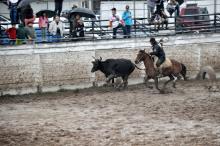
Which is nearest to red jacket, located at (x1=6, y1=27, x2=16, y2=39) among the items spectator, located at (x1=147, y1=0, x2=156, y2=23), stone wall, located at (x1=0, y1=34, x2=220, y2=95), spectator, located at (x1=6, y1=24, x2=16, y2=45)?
spectator, located at (x1=6, y1=24, x2=16, y2=45)

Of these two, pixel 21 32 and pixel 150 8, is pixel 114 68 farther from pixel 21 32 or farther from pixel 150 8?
pixel 150 8

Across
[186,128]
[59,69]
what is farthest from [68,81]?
[186,128]

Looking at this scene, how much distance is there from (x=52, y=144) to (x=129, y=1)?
1482 cm

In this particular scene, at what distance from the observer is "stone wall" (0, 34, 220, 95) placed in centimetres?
2328

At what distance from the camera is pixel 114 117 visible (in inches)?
709

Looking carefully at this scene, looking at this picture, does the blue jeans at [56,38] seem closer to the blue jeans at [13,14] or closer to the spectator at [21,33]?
the spectator at [21,33]

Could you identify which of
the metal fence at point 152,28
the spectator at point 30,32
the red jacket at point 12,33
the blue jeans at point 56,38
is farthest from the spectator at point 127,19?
the red jacket at point 12,33

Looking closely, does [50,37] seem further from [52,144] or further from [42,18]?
[52,144]

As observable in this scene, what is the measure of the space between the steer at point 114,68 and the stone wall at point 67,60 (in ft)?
2.88

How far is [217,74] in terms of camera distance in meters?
26.9

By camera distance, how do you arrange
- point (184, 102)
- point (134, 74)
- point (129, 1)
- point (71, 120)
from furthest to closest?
point (129, 1), point (134, 74), point (184, 102), point (71, 120)

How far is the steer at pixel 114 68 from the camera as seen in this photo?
78.2ft

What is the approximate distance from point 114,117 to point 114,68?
6016 millimetres

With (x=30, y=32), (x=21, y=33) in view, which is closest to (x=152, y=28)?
(x=30, y=32)
